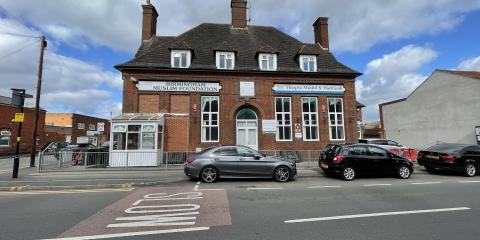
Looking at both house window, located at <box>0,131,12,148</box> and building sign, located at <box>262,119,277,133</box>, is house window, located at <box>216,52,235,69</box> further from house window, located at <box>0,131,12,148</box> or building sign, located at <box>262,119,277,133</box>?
house window, located at <box>0,131,12,148</box>

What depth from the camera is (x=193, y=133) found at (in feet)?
65.9

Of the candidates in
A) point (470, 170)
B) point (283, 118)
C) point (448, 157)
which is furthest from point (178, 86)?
point (470, 170)

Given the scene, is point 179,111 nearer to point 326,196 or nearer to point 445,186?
point 326,196

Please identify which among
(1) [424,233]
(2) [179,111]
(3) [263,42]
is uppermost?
(3) [263,42]

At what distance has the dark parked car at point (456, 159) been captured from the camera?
13.1 metres

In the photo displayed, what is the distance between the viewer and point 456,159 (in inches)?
516

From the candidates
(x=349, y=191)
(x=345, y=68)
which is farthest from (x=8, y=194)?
(x=345, y=68)

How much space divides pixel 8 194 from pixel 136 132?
28.6 ft

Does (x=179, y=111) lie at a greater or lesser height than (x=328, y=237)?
greater

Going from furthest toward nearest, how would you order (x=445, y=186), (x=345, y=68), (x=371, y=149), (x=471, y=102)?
(x=471, y=102), (x=345, y=68), (x=371, y=149), (x=445, y=186)

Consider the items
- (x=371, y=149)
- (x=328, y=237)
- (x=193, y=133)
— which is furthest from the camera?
(x=193, y=133)

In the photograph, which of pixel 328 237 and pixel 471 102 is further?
pixel 471 102

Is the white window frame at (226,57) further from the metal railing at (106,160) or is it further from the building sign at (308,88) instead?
the metal railing at (106,160)

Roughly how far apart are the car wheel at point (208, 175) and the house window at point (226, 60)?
455 inches
